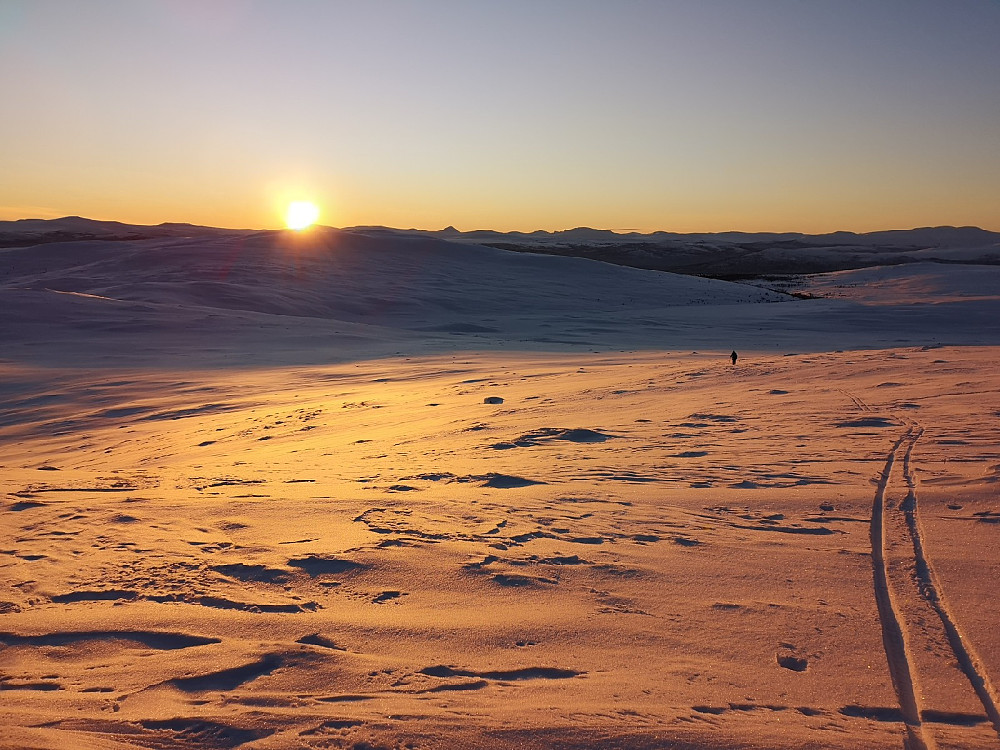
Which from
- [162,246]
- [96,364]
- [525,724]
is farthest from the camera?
[162,246]

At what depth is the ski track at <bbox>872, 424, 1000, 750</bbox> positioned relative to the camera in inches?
107

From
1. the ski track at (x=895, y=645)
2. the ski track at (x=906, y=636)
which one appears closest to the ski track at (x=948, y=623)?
the ski track at (x=906, y=636)

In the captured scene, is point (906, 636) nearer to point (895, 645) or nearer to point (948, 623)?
point (895, 645)

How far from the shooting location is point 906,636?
10.7ft

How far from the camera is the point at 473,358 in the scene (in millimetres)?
15758

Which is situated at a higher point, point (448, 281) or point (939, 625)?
point (448, 281)

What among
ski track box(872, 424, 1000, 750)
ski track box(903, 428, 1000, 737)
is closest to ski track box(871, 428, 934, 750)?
ski track box(872, 424, 1000, 750)

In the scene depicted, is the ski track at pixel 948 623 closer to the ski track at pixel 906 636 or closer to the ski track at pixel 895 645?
the ski track at pixel 906 636

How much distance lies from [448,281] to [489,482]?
26249mm

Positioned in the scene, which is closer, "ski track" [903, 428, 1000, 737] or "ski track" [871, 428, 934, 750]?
"ski track" [871, 428, 934, 750]

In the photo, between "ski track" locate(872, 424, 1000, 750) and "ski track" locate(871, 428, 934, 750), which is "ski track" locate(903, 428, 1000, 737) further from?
"ski track" locate(871, 428, 934, 750)

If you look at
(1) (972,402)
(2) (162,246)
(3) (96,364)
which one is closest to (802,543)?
(1) (972,402)

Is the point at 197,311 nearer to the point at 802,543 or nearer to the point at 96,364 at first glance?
the point at 96,364

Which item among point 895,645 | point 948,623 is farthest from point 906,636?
point 948,623
